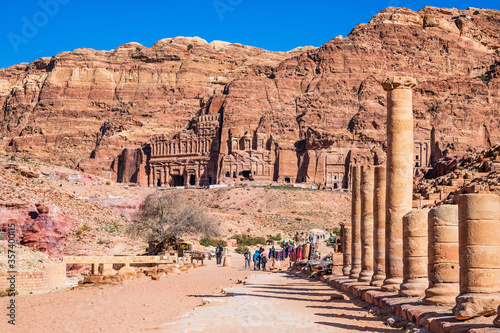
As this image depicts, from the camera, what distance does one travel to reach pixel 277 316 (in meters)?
13.8

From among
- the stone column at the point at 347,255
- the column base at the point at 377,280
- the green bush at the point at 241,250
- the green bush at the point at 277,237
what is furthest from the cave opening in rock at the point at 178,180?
the column base at the point at 377,280

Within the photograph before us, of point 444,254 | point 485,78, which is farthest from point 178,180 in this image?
point 444,254

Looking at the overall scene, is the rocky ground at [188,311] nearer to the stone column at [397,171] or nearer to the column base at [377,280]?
the column base at [377,280]

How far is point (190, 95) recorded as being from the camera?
14200 centimetres

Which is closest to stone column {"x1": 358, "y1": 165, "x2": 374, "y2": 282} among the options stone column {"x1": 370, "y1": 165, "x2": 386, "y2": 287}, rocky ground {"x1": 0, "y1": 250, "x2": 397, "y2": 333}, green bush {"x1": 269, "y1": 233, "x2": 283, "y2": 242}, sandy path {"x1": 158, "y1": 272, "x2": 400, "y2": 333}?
rocky ground {"x1": 0, "y1": 250, "x2": 397, "y2": 333}

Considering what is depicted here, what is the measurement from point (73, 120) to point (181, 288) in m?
124

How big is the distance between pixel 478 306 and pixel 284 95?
341 feet

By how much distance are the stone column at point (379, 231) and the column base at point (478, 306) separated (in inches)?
304

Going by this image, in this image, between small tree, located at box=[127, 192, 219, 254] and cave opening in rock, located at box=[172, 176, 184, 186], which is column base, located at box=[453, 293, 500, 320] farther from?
cave opening in rock, located at box=[172, 176, 184, 186]

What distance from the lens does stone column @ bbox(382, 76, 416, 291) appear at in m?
16.8

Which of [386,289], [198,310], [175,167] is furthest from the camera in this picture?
[175,167]

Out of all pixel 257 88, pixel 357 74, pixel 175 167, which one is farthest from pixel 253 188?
pixel 357 74

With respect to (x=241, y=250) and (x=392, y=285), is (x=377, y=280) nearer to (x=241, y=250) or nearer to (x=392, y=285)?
(x=392, y=285)

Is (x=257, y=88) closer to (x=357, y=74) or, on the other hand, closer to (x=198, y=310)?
(x=357, y=74)
